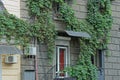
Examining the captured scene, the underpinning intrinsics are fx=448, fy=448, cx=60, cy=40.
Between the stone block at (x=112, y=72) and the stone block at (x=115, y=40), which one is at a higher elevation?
the stone block at (x=115, y=40)

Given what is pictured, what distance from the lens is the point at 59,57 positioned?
1789 centimetres

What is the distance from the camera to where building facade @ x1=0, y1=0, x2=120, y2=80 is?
16078 millimetres

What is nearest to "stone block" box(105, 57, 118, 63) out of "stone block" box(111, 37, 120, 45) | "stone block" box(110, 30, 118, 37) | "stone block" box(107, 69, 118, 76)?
"stone block" box(107, 69, 118, 76)

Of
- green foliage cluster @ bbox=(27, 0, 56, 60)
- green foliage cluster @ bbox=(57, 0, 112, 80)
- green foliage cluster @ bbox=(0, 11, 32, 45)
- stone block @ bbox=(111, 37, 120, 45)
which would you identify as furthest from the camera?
stone block @ bbox=(111, 37, 120, 45)

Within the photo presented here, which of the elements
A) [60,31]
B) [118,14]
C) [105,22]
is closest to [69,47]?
[60,31]

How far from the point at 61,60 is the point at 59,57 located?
17cm

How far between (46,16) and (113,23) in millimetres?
4140

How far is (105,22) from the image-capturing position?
1942 centimetres

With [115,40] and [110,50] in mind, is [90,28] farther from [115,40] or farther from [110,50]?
[115,40]

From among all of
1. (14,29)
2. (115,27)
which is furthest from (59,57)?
(115,27)

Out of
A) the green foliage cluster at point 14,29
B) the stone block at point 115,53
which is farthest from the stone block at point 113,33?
the green foliage cluster at point 14,29

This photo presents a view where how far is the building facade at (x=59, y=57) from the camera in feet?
52.7

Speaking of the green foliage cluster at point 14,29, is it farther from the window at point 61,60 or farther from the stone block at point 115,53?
the stone block at point 115,53

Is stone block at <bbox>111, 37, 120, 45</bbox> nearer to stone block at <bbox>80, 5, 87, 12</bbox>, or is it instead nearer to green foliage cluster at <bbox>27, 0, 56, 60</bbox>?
stone block at <bbox>80, 5, 87, 12</bbox>
